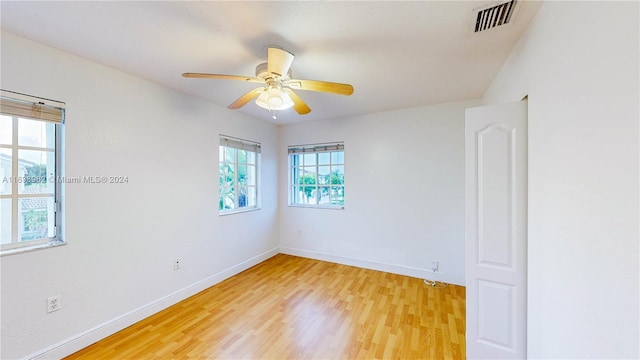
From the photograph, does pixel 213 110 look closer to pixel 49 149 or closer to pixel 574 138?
pixel 49 149

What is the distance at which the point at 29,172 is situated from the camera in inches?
67.8

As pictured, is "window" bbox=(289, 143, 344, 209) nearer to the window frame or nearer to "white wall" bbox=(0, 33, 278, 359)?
the window frame

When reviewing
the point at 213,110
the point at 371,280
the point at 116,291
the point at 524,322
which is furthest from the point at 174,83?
the point at 524,322

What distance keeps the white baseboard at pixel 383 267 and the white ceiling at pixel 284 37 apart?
237 cm

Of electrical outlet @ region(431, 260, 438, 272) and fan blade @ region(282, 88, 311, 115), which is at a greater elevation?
fan blade @ region(282, 88, 311, 115)

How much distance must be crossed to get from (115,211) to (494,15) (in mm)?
3225

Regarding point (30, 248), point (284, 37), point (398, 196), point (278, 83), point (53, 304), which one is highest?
point (284, 37)

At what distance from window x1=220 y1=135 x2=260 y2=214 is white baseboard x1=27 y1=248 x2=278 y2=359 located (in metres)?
0.90

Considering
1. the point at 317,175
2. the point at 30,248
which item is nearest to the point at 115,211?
the point at 30,248

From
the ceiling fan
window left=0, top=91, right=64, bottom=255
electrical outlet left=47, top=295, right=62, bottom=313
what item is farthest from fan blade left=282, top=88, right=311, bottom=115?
electrical outlet left=47, top=295, right=62, bottom=313

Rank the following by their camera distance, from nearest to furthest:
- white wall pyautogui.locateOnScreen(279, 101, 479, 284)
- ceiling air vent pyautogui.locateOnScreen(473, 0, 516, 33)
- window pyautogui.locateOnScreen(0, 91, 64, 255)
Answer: ceiling air vent pyautogui.locateOnScreen(473, 0, 516, 33) < window pyautogui.locateOnScreen(0, 91, 64, 255) < white wall pyautogui.locateOnScreen(279, 101, 479, 284)

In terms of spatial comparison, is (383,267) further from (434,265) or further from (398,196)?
(398,196)

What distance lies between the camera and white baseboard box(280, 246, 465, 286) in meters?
3.04

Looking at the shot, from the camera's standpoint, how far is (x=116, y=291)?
209 centimetres
